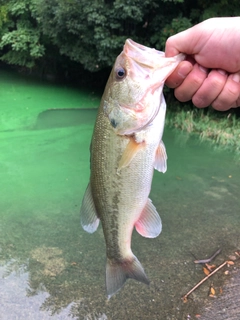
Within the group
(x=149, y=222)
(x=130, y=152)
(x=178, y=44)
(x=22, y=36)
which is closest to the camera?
(x=130, y=152)

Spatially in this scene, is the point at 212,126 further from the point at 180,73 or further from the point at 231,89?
the point at 180,73

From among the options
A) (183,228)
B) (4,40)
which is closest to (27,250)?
(183,228)

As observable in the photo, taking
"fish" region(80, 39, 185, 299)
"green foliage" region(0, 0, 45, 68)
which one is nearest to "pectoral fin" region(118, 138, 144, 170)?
"fish" region(80, 39, 185, 299)

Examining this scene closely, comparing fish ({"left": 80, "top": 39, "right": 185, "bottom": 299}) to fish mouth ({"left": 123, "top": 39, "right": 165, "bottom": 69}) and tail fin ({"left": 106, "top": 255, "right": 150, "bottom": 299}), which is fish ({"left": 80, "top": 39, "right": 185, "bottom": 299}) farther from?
tail fin ({"left": 106, "top": 255, "right": 150, "bottom": 299})

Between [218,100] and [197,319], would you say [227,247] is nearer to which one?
[197,319]

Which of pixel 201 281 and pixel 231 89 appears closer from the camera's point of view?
pixel 231 89

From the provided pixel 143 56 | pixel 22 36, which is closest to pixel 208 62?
pixel 143 56
